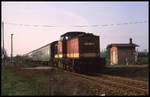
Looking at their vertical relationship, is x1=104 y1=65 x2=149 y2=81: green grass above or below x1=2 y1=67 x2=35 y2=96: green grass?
below

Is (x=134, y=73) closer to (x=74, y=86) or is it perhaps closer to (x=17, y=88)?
(x=74, y=86)

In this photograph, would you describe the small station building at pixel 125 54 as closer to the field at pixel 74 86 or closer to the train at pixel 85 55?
the train at pixel 85 55

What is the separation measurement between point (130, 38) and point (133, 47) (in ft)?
16.4

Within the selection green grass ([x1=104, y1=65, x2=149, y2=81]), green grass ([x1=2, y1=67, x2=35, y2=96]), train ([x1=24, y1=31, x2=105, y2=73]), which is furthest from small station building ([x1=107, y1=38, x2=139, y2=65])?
green grass ([x1=2, y1=67, x2=35, y2=96])

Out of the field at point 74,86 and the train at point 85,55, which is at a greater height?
the train at point 85,55

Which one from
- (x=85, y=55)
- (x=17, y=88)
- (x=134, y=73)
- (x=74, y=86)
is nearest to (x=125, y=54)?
(x=134, y=73)

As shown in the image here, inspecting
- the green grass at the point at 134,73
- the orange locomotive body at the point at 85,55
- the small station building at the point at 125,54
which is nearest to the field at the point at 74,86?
the green grass at the point at 134,73

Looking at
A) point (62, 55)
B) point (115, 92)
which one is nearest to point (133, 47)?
point (62, 55)

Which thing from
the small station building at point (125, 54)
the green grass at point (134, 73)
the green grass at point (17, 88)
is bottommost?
the green grass at point (134, 73)

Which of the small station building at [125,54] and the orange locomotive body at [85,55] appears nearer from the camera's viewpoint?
the orange locomotive body at [85,55]

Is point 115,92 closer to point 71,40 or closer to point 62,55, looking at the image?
point 71,40

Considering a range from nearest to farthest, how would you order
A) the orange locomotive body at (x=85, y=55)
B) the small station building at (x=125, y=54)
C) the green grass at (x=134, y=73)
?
the green grass at (x=134, y=73) < the orange locomotive body at (x=85, y=55) < the small station building at (x=125, y=54)

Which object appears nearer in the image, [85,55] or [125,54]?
[85,55]

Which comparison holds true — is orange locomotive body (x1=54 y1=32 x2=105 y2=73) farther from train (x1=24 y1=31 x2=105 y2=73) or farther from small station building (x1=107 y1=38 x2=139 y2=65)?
small station building (x1=107 y1=38 x2=139 y2=65)
